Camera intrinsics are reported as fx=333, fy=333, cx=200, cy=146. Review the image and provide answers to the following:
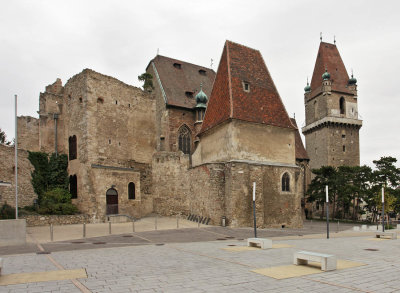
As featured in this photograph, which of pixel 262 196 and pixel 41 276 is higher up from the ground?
pixel 262 196

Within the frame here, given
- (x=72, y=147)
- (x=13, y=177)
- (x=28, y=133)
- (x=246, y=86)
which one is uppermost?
(x=246, y=86)

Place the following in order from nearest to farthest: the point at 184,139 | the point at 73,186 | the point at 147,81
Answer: the point at 73,186 < the point at 147,81 < the point at 184,139

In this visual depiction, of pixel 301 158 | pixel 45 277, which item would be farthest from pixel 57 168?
pixel 301 158

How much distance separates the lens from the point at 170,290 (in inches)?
245

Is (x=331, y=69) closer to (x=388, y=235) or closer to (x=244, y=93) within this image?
(x=244, y=93)

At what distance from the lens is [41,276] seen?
24.6 ft

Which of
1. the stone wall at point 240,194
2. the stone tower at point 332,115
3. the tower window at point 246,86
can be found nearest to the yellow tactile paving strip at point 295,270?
the stone wall at point 240,194

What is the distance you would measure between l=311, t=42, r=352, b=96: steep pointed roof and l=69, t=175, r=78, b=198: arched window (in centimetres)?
4375

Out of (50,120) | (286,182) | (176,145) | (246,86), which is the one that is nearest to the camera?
(286,182)

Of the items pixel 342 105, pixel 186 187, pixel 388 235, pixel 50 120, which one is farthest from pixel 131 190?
pixel 342 105

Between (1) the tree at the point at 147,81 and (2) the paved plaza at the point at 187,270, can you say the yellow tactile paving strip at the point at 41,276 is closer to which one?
(2) the paved plaza at the point at 187,270

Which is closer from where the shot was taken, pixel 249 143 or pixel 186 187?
pixel 249 143

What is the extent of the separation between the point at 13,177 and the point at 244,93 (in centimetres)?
1915

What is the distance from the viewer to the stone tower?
5403 centimetres
